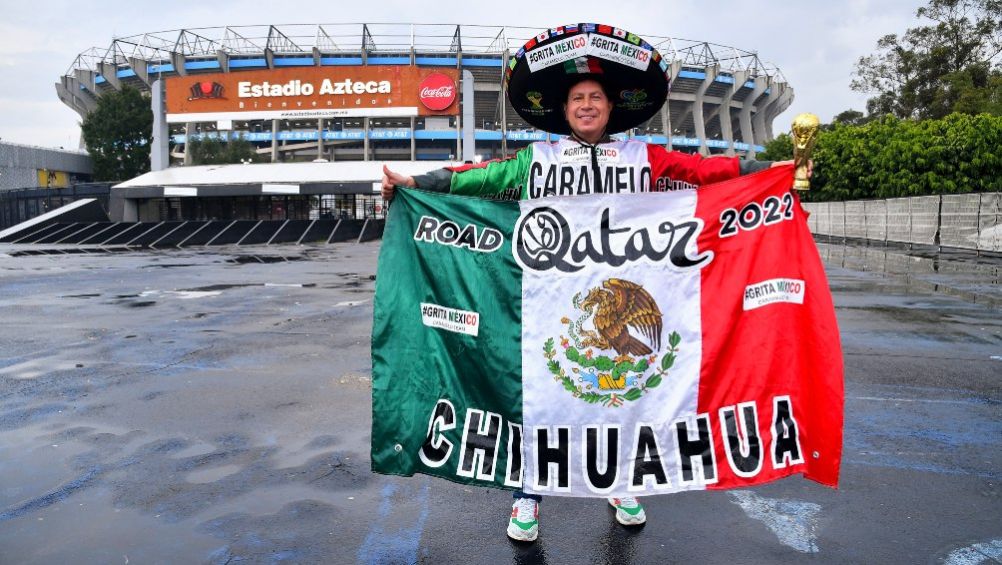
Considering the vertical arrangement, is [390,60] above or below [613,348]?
above

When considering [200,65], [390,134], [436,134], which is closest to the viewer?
[436,134]

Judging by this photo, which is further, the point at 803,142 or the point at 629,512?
the point at 629,512

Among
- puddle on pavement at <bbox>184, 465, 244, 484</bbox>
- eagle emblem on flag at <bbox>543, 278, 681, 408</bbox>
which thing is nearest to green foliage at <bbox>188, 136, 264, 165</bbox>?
puddle on pavement at <bbox>184, 465, 244, 484</bbox>

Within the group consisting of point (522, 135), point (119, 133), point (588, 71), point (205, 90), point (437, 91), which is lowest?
point (588, 71)

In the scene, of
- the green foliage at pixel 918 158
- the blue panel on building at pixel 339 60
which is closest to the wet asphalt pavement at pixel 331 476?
the green foliage at pixel 918 158

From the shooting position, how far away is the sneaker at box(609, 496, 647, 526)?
3.54 metres

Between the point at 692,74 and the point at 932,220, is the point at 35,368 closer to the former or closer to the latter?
the point at 932,220

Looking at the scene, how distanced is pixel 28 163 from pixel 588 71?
333 ft

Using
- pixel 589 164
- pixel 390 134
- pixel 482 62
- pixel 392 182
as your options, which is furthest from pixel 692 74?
pixel 392 182

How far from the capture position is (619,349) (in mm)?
3355

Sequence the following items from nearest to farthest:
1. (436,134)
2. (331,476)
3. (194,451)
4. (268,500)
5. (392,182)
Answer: (392,182)
(268,500)
(331,476)
(194,451)
(436,134)

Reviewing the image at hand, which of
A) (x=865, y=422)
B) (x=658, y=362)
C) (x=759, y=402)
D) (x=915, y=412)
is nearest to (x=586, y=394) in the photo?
(x=658, y=362)

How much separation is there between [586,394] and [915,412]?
353 centimetres

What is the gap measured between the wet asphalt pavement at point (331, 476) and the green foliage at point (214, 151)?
67.7m
